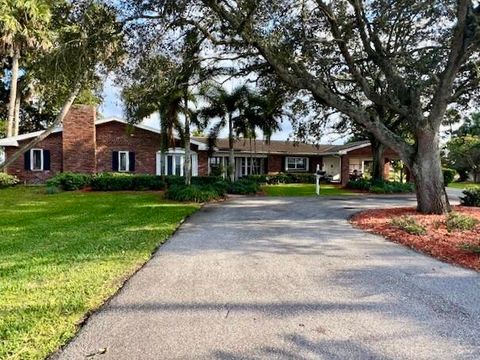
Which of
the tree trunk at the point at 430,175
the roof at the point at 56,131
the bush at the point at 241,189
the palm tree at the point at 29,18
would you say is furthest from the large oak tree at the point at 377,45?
the roof at the point at 56,131

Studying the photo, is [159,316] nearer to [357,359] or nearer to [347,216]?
[357,359]

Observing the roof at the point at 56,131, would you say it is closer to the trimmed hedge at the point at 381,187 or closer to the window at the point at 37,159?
the window at the point at 37,159

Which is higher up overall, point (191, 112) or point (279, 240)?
point (191, 112)

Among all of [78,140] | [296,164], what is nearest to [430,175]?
[78,140]

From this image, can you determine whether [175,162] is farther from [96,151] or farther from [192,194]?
[192,194]

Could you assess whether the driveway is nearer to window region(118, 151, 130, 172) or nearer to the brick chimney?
the brick chimney

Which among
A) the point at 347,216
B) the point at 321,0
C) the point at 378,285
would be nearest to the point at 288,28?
the point at 321,0

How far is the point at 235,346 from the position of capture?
11.5 feet

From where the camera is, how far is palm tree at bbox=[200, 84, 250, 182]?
2175cm

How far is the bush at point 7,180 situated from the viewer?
2348cm

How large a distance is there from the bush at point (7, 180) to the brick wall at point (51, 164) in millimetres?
1191

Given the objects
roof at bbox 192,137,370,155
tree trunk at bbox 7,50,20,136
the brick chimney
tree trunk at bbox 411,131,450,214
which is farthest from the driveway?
tree trunk at bbox 7,50,20,136

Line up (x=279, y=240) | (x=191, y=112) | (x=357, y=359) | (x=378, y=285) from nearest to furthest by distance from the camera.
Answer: (x=357, y=359)
(x=378, y=285)
(x=279, y=240)
(x=191, y=112)

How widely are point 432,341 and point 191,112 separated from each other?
1867cm
